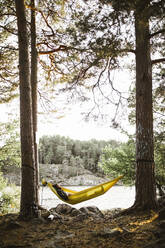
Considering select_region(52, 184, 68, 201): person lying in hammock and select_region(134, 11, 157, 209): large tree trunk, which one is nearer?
select_region(134, 11, 157, 209): large tree trunk

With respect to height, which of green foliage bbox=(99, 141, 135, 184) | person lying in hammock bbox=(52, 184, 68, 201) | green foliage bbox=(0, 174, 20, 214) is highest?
person lying in hammock bbox=(52, 184, 68, 201)

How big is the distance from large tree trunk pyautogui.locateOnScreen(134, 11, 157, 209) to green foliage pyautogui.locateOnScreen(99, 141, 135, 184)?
12.6 feet

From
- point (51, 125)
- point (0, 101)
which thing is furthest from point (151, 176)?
point (0, 101)

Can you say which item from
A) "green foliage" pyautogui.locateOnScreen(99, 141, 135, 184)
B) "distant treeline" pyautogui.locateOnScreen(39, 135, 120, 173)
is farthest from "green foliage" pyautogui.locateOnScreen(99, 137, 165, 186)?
"distant treeline" pyautogui.locateOnScreen(39, 135, 120, 173)

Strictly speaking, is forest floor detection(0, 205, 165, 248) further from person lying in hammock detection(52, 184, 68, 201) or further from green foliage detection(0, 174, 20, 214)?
green foliage detection(0, 174, 20, 214)

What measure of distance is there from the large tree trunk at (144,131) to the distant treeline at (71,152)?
3979cm

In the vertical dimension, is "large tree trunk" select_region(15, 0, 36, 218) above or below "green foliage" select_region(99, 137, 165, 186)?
above

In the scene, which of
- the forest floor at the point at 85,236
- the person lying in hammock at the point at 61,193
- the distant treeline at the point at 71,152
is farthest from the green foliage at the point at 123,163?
the distant treeline at the point at 71,152

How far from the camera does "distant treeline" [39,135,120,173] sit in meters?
43.7

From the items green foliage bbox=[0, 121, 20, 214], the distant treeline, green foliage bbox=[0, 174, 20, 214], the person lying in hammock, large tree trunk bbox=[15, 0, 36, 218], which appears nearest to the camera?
large tree trunk bbox=[15, 0, 36, 218]

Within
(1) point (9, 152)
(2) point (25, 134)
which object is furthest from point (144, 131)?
(1) point (9, 152)

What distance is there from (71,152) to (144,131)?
45049 mm

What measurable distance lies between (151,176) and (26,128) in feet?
6.18

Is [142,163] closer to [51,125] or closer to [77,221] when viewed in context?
[77,221]
